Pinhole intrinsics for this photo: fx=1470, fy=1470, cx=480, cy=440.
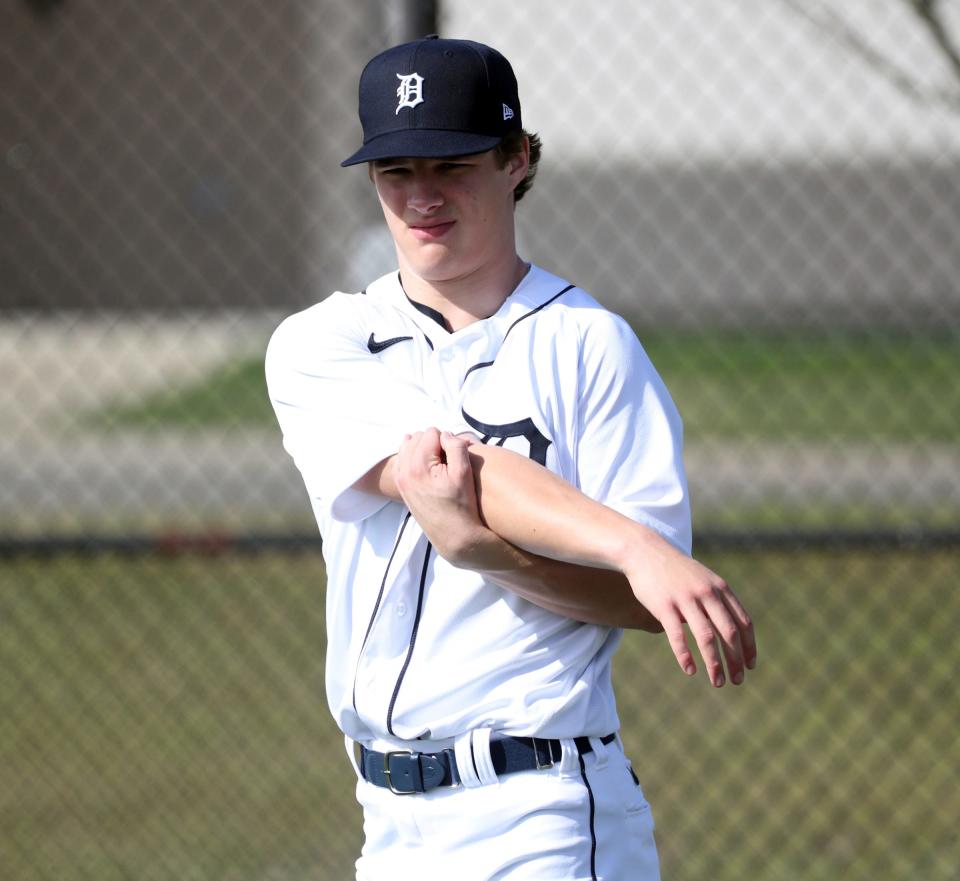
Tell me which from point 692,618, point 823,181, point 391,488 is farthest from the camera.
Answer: point 823,181

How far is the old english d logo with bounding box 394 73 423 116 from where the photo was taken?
2.05m

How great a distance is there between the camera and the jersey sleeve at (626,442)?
6.68ft

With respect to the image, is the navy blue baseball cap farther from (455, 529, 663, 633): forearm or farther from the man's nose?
(455, 529, 663, 633): forearm

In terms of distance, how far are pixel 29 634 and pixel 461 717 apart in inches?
144

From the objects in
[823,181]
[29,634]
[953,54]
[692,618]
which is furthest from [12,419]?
[692,618]

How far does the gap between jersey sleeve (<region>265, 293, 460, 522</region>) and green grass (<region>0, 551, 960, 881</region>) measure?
2.11 meters

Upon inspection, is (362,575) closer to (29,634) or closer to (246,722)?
(246,722)

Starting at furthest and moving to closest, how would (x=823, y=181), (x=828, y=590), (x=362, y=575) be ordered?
(x=823, y=181) → (x=828, y=590) → (x=362, y=575)

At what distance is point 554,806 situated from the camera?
206cm

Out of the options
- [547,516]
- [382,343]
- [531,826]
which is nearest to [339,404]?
[382,343]

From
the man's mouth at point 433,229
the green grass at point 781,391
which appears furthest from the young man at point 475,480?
the green grass at point 781,391

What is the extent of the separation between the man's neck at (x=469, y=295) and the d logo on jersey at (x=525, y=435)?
20cm

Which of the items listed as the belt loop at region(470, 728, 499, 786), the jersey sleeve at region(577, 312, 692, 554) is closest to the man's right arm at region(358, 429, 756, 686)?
the jersey sleeve at region(577, 312, 692, 554)

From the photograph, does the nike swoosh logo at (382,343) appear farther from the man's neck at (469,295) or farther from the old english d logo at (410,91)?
the old english d logo at (410,91)
